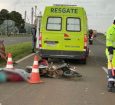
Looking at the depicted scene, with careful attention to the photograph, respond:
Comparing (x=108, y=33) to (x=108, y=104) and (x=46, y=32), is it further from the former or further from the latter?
(x=46, y=32)

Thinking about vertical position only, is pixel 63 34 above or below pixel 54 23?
below

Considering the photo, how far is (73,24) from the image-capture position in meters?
19.8

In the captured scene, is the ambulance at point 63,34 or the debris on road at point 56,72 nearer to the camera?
the debris on road at point 56,72

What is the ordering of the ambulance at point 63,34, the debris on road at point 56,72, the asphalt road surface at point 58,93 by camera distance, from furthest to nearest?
the ambulance at point 63,34 → the debris on road at point 56,72 → the asphalt road surface at point 58,93

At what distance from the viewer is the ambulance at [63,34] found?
19562mm

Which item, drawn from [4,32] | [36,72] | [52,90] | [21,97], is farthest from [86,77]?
[4,32]

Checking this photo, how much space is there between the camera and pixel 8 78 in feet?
41.8

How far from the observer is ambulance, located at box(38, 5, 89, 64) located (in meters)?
19.6

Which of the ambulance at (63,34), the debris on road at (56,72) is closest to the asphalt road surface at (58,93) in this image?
the debris on road at (56,72)

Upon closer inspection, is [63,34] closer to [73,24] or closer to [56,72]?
[73,24]

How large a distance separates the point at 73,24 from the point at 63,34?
0.69 metres

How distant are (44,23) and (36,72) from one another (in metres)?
7.27

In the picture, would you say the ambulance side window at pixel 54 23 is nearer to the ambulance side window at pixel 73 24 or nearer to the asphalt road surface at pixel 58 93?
the ambulance side window at pixel 73 24

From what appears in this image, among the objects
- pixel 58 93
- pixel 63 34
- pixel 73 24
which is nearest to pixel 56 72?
pixel 58 93
